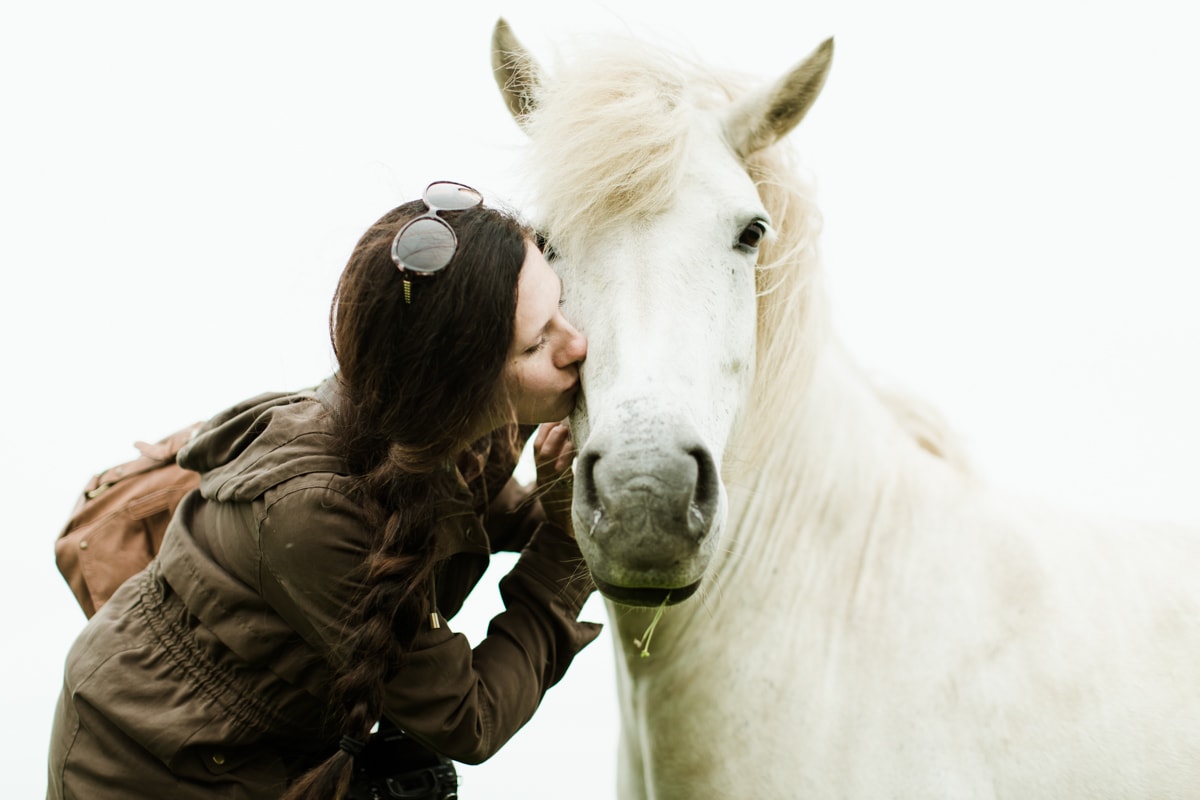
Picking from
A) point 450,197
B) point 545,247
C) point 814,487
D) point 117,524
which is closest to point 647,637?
point 814,487

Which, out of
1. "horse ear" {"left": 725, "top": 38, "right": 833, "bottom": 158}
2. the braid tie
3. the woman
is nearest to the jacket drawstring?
the woman

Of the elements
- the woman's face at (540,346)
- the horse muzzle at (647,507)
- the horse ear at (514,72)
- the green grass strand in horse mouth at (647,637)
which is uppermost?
the horse ear at (514,72)

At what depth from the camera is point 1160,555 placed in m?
1.56

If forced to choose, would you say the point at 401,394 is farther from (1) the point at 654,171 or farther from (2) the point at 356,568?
(1) the point at 654,171

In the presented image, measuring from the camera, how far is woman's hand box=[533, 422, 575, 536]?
1.51m

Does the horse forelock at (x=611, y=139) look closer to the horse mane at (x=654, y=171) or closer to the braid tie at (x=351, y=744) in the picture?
the horse mane at (x=654, y=171)

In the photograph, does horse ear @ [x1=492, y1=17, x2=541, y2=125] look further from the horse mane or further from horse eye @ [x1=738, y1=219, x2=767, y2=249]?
horse eye @ [x1=738, y1=219, x2=767, y2=249]

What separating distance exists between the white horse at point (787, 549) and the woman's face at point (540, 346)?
0.16 feet


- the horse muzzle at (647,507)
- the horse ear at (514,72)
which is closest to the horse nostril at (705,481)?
the horse muzzle at (647,507)

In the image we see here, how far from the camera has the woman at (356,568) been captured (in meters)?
1.24

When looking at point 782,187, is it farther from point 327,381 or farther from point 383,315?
point 327,381

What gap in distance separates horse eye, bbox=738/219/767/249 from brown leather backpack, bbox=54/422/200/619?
3.94 feet

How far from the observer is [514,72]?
1.71 meters

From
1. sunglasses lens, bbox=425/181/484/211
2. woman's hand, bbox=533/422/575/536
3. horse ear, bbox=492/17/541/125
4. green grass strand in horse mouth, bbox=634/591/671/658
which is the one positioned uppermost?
horse ear, bbox=492/17/541/125
